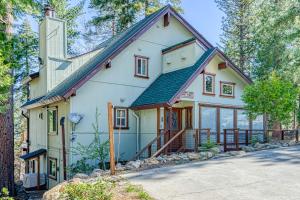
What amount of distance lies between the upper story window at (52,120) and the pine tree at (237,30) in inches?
767

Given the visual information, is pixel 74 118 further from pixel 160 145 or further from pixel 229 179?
pixel 229 179

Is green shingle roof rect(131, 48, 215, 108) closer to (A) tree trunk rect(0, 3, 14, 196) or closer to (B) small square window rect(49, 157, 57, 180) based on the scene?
(B) small square window rect(49, 157, 57, 180)

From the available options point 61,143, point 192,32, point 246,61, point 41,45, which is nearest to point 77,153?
point 61,143

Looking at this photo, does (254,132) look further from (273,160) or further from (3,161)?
(3,161)

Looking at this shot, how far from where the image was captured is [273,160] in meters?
11.3

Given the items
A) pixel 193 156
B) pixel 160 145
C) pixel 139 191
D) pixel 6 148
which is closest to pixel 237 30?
pixel 160 145

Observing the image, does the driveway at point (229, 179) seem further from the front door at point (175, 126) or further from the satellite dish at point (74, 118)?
the satellite dish at point (74, 118)

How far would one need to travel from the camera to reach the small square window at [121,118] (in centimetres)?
1623

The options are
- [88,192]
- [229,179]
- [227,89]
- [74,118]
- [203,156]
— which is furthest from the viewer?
[227,89]

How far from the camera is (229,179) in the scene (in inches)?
344

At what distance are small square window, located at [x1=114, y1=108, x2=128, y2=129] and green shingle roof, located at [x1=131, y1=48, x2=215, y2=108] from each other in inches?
23.0

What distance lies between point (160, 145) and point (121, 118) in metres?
2.59

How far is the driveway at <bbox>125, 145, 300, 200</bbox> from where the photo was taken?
287 inches

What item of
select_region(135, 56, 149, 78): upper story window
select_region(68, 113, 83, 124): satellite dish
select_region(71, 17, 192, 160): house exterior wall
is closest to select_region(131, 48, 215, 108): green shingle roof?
select_region(71, 17, 192, 160): house exterior wall
